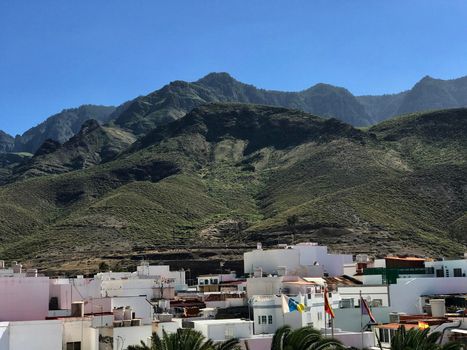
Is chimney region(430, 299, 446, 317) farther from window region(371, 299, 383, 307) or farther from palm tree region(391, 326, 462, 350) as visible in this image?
palm tree region(391, 326, 462, 350)

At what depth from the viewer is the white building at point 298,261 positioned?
5338cm

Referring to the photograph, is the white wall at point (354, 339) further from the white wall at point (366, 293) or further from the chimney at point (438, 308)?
the white wall at point (366, 293)

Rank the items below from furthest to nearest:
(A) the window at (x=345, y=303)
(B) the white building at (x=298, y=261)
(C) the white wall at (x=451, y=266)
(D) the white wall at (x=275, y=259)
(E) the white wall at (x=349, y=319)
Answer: (D) the white wall at (x=275, y=259), (B) the white building at (x=298, y=261), (C) the white wall at (x=451, y=266), (A) the window at (x=345, y=303), (E) the white wall at (x=349, y=319)

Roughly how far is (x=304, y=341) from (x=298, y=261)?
3441 cm

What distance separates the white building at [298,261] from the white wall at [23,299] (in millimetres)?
27030

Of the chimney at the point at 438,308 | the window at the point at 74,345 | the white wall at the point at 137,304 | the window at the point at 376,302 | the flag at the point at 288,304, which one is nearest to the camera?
the window at the point at 74,345

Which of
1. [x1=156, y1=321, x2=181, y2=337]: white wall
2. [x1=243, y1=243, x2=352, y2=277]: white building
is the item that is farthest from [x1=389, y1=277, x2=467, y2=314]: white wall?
[x1=156, y1=321, x2=181, y2=337]: white wall

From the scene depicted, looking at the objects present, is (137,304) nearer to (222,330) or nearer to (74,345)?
(222,330)

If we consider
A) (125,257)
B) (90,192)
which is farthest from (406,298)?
(90,192)

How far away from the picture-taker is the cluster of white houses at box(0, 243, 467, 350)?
22.6m

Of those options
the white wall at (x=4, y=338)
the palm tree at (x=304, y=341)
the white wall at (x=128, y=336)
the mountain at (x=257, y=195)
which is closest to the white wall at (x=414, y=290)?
the palm tree at (x=304, y=341)

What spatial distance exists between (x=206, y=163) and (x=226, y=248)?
77755 mm

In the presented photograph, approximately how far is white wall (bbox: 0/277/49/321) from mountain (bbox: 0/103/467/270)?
57021mm

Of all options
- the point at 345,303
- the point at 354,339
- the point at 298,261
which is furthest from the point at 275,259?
the point at 354,339
